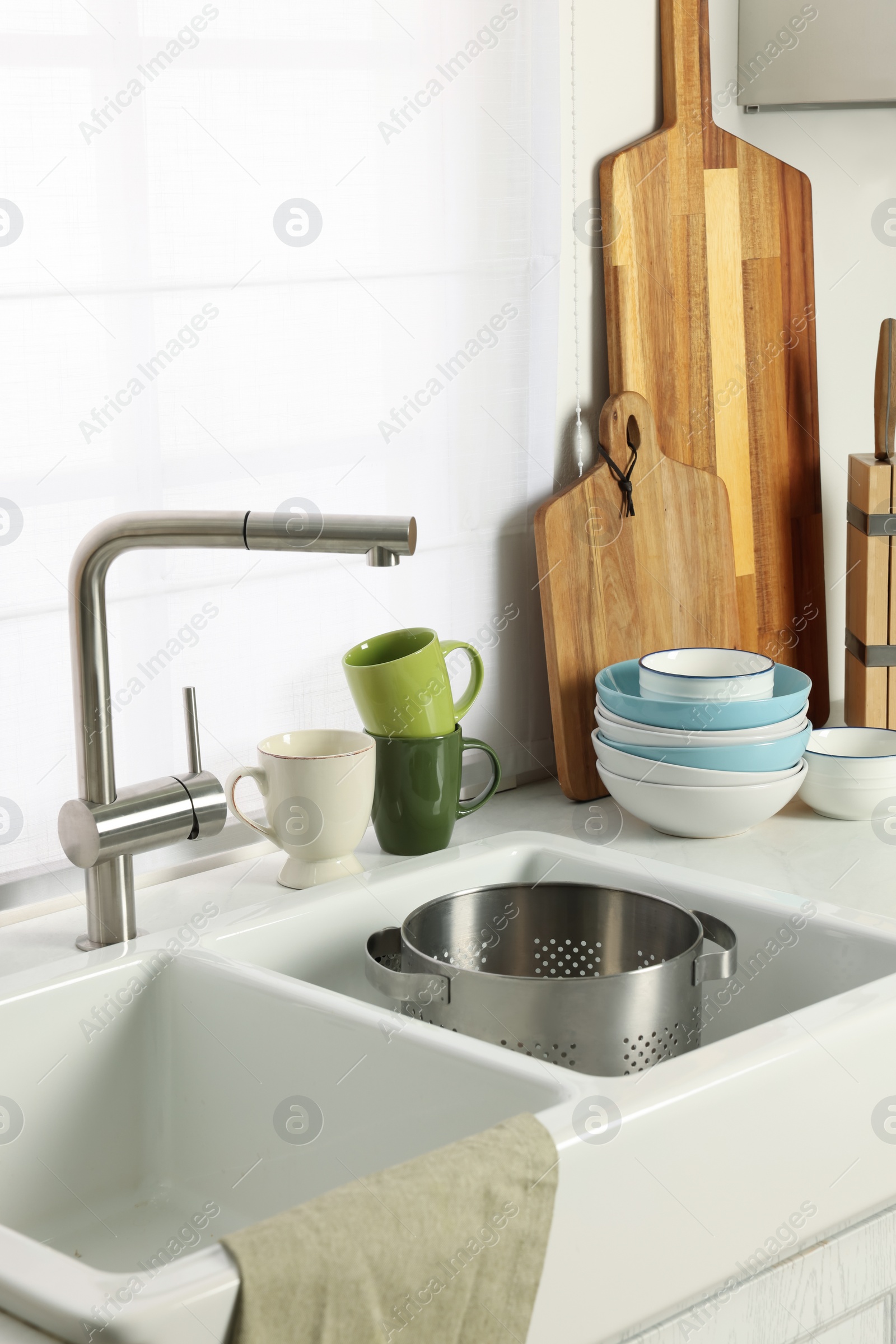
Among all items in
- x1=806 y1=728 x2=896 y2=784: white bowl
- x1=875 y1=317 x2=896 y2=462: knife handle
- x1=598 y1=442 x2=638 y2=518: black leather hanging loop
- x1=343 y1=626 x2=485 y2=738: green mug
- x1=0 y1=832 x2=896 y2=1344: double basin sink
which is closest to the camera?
x1=0 y1=832 x2=896 y2=1344: double basin sink

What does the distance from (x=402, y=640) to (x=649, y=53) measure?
0.71 meters

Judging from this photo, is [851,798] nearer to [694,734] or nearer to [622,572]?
[694,734]

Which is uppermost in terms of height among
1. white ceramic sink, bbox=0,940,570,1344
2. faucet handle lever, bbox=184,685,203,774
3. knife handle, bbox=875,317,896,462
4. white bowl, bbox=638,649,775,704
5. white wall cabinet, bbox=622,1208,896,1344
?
knife handle, bbox=875,317,896,462

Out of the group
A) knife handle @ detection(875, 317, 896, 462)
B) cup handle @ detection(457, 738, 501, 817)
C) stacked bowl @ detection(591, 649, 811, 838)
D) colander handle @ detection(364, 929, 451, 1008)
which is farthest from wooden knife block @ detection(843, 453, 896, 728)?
colander handle @ detection(364, 929, 451, 1008)

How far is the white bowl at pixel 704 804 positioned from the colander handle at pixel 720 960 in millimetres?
227

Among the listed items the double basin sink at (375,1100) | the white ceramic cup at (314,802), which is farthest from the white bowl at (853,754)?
the white ceramic cup at (314,802)

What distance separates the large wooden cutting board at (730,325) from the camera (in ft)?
5.04

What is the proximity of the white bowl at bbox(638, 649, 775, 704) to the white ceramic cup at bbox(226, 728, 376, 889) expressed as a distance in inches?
12.2

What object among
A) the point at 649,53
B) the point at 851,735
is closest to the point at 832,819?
the point at 851,735

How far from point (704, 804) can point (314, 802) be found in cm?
37

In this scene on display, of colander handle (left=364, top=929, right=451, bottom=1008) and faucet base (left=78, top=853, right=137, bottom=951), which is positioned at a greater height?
faucet base (left=78, top=853, right=137, bottom=951)

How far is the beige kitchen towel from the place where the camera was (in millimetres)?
643

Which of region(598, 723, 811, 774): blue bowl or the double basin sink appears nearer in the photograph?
the double basin sink

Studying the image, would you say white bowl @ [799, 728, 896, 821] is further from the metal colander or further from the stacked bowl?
the metal colander
